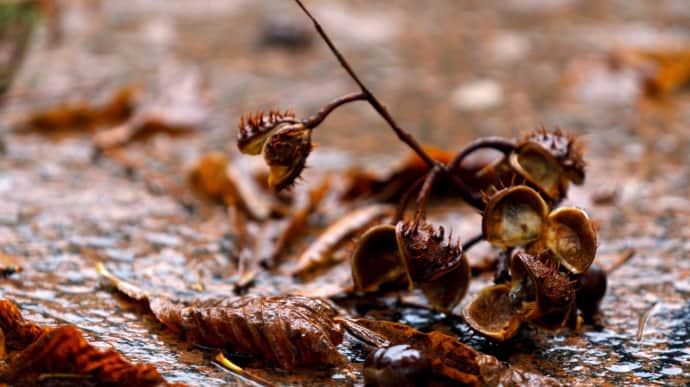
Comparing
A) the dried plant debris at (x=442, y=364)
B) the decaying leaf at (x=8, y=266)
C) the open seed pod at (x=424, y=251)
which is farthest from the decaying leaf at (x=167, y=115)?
the dried plant debris at (x=442, y=364)

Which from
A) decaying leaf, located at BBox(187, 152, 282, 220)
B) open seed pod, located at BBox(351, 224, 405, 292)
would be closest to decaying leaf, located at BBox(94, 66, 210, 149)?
decaying leaf, located at BBox(187, 152, 282, 220)

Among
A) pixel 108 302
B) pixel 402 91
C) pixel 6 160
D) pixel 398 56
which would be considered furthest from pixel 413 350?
pixel 398 56

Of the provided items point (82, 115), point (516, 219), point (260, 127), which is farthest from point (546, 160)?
point (82, 115)

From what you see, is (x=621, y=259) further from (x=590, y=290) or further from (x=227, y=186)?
(x=227, y=186)

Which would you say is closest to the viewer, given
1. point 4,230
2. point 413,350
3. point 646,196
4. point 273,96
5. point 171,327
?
point 413,350

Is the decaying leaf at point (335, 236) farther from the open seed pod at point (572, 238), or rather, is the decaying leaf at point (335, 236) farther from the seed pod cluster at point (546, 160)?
the open seed pod at point (572, 238)

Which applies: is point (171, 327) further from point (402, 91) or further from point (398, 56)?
point (398, 56)

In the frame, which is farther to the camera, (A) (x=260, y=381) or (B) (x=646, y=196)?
(B) (x=646, y=196)
